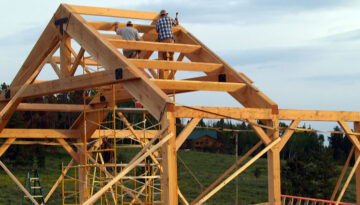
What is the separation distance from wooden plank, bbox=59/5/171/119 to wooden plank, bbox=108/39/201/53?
73 centimetres

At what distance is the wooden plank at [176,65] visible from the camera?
1217 cm

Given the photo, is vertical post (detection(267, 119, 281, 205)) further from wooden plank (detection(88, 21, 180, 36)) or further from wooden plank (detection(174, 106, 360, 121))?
wooden plank (detection(88, 21, 180, 36))

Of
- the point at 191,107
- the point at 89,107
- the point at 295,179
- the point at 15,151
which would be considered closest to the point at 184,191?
the point at 295,179

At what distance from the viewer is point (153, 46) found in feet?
43.0

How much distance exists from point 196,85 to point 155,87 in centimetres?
220

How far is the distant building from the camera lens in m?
53.2

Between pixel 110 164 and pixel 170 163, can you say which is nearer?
pixel 170 163

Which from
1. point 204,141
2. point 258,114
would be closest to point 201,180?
point 204,141

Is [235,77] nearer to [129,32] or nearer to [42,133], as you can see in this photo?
[129,32]

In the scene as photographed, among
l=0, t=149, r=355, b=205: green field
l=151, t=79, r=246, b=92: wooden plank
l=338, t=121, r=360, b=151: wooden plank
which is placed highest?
l=151, t=79, r=246, b=92: wooden plank

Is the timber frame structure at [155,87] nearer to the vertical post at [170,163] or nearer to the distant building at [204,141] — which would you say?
the vertical post at [170,163]

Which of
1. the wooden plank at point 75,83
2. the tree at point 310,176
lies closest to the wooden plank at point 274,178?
the wooden plank at point 75,83

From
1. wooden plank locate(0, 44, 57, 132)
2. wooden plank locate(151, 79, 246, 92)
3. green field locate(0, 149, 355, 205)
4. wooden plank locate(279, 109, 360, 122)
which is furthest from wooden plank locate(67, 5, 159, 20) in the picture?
green field locate(0, 149, 355, 205)

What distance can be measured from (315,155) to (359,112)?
22.5 meters
